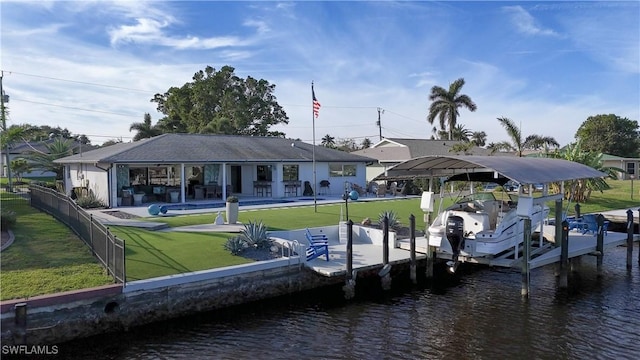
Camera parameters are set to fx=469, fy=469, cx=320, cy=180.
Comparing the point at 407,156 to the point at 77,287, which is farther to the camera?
the point at 407,156

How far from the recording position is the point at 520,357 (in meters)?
8.64

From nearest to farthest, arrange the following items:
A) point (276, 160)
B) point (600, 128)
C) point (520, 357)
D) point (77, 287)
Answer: point (520, 357), point (77, 287), point (276, 160), point (600, 128)

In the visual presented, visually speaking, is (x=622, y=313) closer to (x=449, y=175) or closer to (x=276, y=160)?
(x=449, y=175)

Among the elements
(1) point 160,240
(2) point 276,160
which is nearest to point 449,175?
(1) point 160,240

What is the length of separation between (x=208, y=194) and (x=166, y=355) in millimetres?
19956

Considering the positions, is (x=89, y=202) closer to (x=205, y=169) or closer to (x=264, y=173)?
A: (x=205, y=169)

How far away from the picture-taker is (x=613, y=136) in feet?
214

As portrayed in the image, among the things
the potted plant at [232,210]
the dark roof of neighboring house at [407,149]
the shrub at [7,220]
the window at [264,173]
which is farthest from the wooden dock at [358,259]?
the dark roof of neighboring house at [407,149]

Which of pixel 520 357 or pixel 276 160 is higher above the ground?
pixel 276 160

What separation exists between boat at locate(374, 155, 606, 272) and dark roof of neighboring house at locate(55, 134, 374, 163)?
14637 millimetres

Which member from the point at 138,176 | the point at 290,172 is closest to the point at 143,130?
the point at 138,176

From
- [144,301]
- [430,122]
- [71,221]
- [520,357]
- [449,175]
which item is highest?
[430,122]

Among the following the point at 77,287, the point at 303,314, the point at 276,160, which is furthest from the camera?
the point at 276,160

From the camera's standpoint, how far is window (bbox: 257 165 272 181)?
30.1 m
